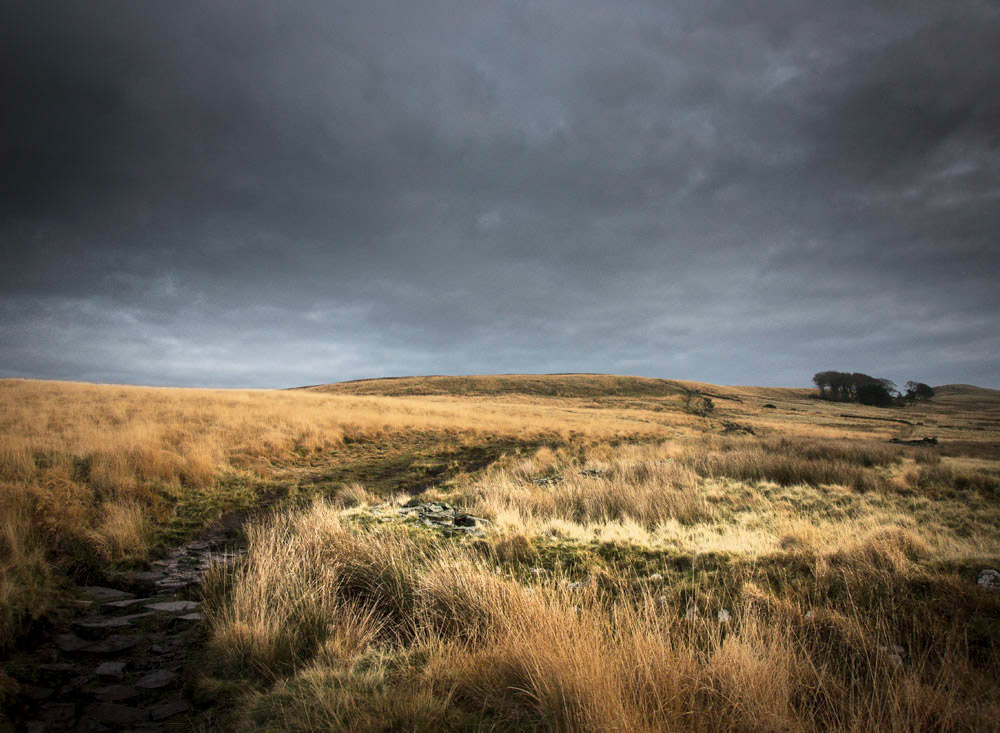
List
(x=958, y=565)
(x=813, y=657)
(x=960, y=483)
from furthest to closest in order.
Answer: (x=960, y=483) < (x=958, y=565) < (x=813, y=657)

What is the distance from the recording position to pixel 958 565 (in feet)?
16.8

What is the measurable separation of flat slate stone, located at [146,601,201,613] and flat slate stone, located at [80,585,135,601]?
1.78 feet

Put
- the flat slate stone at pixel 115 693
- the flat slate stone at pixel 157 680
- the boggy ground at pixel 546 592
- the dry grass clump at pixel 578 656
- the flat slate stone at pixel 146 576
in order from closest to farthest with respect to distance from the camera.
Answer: the dry grass clump at pixel 578 656
the boggy ground at pixel 546 592
the flat slate stone at pixel 115 693
the flat slate stone at pixel 157 680
the flat slate stone at pixel 146 576

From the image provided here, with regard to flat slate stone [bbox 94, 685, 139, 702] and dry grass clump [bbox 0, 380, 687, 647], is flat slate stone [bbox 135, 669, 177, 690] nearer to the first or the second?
flat slate stone [bbox 94, 685, 139, 702]

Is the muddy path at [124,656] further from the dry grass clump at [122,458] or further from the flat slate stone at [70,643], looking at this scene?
the dry grass clump at [122,458]

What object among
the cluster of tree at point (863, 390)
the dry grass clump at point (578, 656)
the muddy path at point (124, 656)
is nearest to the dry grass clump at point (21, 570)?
the muddy path at point (124, 656)

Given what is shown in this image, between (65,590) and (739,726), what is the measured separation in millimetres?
7100

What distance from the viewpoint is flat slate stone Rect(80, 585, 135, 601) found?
523 cm

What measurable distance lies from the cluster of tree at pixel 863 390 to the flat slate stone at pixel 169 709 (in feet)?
395

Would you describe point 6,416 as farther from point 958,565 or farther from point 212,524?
point 958,565

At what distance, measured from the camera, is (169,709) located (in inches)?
132

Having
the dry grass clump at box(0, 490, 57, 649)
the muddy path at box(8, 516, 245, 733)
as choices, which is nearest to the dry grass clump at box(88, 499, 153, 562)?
the dry grass clump at box(0, 490, 57, 649)

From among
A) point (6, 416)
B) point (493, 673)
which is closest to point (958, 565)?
point (493, 673)

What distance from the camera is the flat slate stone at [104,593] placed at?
5234 millimetres
